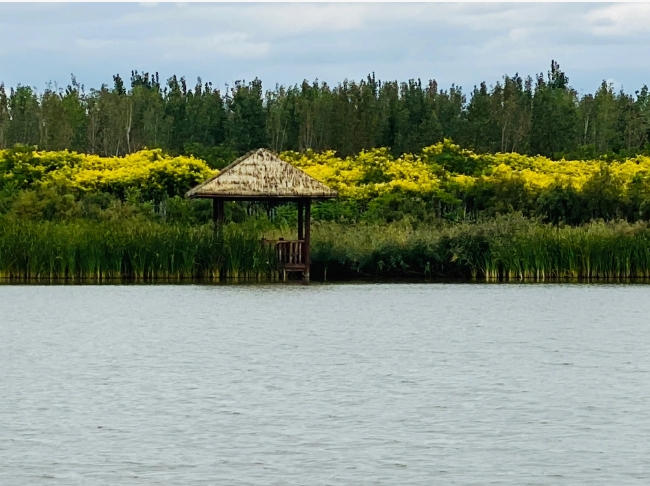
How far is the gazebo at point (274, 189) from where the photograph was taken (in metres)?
37.0

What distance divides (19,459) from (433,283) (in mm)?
25330

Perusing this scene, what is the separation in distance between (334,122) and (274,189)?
30517 mm

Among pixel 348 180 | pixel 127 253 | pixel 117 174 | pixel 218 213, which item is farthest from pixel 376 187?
pixel 127 253

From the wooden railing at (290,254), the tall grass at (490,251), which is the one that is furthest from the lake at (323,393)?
the tall grass at (490,251)

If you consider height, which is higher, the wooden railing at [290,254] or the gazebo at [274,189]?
the gazebo at [274,189]

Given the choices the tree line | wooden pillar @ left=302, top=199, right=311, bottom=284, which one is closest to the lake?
wooden pillar @ left=302, top=199, right=311, bottom=284

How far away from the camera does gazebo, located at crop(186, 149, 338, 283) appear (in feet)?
121

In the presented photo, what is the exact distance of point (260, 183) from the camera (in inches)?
1470

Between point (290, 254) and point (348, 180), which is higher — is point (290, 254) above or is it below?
below

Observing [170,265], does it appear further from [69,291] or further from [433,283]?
[433,283]

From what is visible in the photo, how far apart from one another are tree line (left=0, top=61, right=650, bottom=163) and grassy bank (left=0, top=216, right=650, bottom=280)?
24.7 m

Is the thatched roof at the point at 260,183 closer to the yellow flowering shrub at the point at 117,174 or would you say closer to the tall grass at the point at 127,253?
the tall grass at the point at 127,253

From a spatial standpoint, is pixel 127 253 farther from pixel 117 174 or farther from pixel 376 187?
pixel 376 187

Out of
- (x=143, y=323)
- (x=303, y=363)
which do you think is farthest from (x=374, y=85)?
(x=303, y=363)
